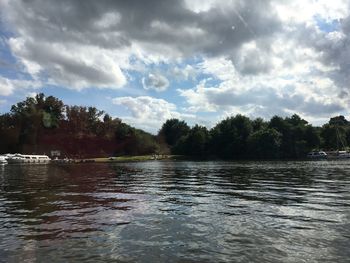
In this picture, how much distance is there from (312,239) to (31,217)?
14.8m

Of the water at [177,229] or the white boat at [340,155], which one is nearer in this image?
the water at [177,229]

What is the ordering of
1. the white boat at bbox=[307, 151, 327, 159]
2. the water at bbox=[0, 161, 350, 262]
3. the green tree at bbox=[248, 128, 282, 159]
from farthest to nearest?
the green tree at bbox=[248, 128, 282, 159]
the white boat at bbox=[307, 151, 327, 159]
the water at bbox=[0, 161, 350, 262]

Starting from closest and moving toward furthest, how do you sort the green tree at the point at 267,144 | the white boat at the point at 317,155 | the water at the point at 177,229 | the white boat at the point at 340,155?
1. the water at the point at 177,229
2. the white boat at the point at 340,155
3. the white boat at the point at 317,155
4. the green tree at the point at 267,144

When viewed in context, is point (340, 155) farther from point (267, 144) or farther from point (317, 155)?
point (267, 144)

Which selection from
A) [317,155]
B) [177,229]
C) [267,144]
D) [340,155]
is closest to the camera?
[177,229]

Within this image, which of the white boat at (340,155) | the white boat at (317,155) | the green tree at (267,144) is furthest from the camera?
the green tree at (267,144)

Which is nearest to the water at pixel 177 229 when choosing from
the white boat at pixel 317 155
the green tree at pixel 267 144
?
the white boat at pixel 317 155

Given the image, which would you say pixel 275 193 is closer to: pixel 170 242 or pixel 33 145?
→ pixel 170 242

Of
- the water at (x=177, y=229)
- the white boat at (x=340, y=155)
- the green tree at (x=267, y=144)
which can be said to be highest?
the green tree at (x=267, y=144)

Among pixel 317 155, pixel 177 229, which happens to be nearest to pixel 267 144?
pixel 317 155

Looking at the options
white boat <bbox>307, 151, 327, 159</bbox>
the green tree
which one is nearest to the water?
white boat <bbox>307, 151, 327, 159</bbox>

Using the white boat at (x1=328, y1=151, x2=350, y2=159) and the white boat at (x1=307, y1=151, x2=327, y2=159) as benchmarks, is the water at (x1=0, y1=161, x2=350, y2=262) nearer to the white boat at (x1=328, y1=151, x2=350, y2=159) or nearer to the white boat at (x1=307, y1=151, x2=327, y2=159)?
the white boat at (x1=307, y1=151, x2=327, y2=159)

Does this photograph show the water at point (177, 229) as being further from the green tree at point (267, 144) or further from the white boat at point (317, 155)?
the green tree at point (267, 144)

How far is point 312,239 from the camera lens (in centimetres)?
1666
